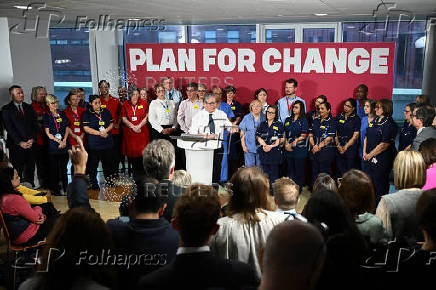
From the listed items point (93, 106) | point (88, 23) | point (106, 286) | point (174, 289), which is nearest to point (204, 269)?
point (174, 289)

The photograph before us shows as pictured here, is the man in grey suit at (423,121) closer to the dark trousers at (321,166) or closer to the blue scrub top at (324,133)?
the blue scrub top at (324,133)

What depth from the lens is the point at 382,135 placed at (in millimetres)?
Result: 4961

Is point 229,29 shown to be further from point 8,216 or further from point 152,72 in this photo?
point 8,216

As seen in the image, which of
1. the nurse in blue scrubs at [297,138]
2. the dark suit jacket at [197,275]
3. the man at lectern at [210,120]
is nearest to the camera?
the dark suit jacket at [197,275]

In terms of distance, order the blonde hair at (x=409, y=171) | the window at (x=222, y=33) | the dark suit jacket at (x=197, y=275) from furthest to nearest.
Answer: the window at (x=222, y=33), the blonde hair at (x=409, y=171), the dark suit jacket at (x=197, y=275)

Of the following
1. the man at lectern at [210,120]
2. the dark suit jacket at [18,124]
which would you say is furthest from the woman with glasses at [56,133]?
the man at lectern at [210,120]

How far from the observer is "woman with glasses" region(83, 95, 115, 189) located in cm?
568

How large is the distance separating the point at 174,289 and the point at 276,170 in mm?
4239

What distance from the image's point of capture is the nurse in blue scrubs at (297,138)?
5469 millimetres

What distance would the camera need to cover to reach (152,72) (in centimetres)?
653

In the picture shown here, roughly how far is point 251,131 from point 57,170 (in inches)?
109

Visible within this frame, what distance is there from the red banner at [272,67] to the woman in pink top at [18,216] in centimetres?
355

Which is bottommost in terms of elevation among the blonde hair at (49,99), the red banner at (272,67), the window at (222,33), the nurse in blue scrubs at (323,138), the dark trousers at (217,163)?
the dark trousers at (217,163)

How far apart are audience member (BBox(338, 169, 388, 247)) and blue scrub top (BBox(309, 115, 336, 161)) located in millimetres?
3012
